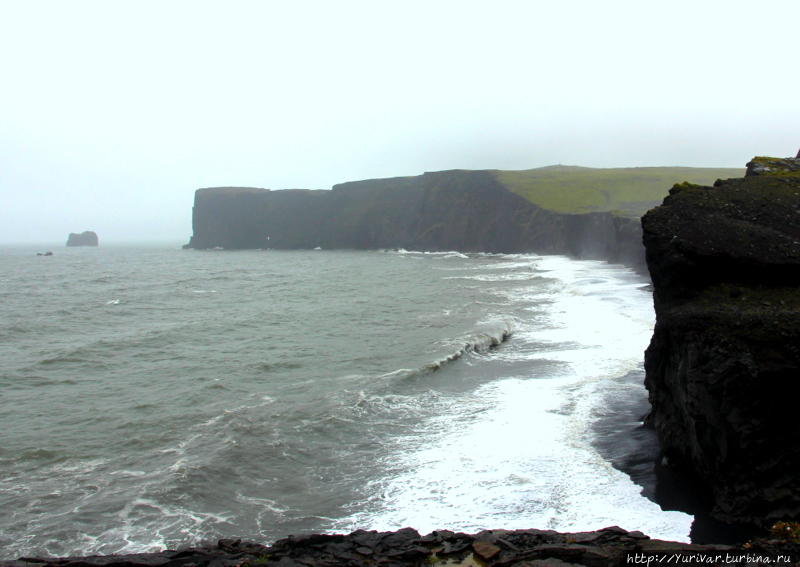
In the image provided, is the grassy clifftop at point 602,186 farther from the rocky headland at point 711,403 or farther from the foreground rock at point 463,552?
the foreground rock at point 463,552

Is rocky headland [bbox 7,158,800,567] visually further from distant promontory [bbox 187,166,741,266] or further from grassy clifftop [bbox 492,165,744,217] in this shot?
grassy clifftop [bbox 492,165,744,217]

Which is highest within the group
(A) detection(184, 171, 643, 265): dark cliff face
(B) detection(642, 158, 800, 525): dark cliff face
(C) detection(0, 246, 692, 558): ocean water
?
(A) detection(184, 171, 643, 265): dark cliff face

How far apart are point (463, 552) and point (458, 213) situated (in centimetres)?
10802

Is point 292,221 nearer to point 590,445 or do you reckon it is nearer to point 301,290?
point 301,290

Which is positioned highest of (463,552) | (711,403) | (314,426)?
(711,403)

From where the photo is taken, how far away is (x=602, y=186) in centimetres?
10406

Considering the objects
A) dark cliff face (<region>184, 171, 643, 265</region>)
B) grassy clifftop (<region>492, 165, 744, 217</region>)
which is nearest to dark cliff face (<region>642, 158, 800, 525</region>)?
dark cliff face (<region>184, 171, 643, 265</region>)

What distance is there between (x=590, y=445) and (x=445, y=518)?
188 inches

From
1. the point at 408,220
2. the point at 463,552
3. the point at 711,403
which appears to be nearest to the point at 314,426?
the point at 463,552

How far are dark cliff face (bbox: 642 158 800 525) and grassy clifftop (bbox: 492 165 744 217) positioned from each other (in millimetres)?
71807

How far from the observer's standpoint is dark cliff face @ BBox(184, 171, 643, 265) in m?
89.1

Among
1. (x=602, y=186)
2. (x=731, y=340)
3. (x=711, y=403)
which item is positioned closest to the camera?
(x=731, y=340)

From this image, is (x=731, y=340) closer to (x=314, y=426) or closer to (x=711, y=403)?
(x=711, y=403)

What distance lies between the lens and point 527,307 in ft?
120
